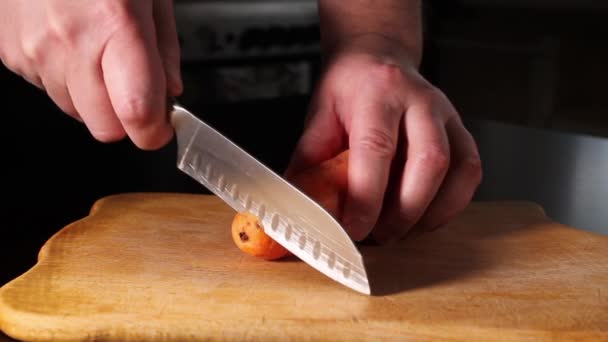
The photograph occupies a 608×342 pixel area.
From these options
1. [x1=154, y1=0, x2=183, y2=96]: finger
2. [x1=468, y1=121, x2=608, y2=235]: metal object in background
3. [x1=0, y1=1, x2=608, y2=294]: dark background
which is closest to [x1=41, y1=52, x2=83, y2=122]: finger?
[x1=154, y1=0, x2=183, y2=96]: finger

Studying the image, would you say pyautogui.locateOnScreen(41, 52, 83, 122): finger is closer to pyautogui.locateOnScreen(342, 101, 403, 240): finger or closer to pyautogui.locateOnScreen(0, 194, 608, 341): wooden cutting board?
pyautogui.locateOnScreen(0, 194, 608, 341): wooden cutting board

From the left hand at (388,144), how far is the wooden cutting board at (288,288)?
7 centimetres

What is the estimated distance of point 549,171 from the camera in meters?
1.54

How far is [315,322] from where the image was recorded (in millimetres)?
889

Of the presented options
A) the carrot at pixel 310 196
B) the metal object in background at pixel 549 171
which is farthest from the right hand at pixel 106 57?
the metal object in background at pixel 549 171

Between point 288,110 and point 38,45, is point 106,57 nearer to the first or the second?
point 38,45

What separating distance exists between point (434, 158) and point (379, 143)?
0.28ft

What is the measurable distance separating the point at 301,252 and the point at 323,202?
12 cm

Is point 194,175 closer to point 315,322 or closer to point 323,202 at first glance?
point 323,202

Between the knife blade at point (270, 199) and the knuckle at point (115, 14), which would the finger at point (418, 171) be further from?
the knuckle at point (115, 14)

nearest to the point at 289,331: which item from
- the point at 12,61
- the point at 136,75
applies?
the point at 136,75

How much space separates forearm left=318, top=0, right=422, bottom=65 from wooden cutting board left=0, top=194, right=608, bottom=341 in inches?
14.8

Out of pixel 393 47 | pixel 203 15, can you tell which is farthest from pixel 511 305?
pixel 203 15

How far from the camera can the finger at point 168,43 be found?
1019 millimetres
